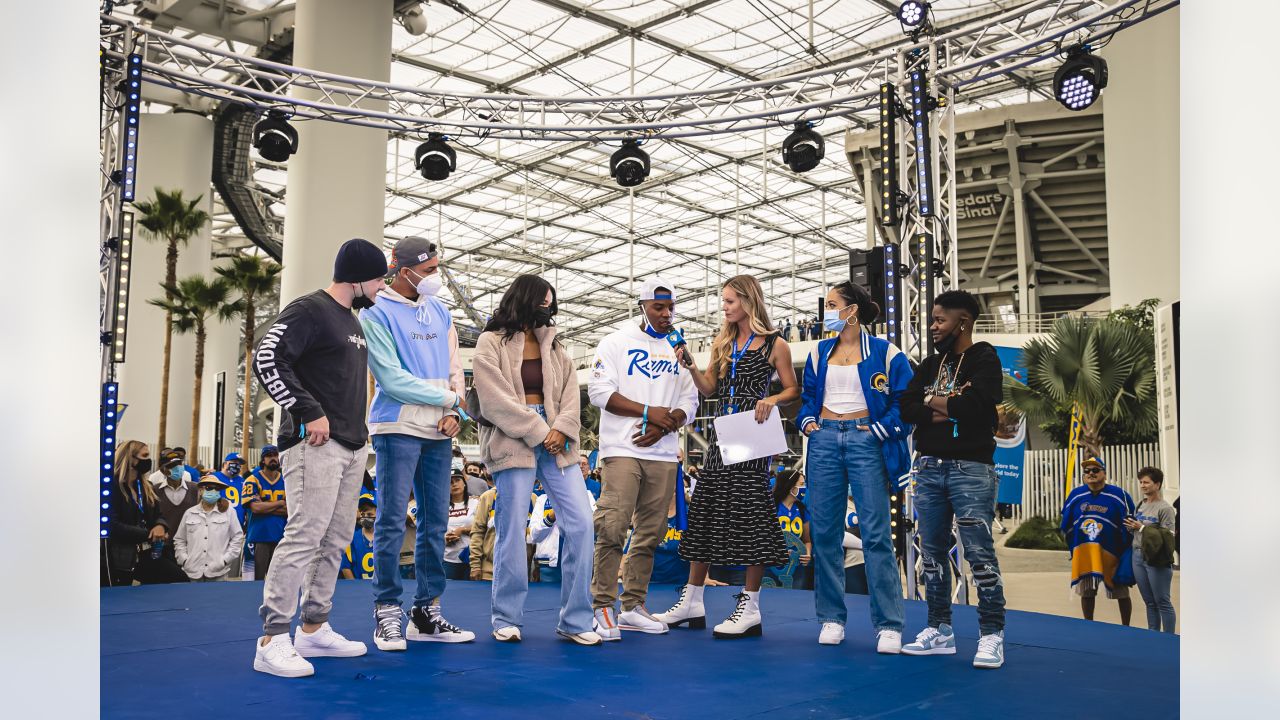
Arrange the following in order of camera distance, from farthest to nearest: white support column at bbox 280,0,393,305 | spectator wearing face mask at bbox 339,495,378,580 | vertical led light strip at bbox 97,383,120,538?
white support column at bbox 280,0,393,305 < spectator wearing face mask at bbox 339,495,378,580 < vertical led light strip at bbox 97,383,120,538

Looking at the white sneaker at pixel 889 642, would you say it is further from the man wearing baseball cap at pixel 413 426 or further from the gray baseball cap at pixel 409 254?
the gray baseball cap at pixel 409 254

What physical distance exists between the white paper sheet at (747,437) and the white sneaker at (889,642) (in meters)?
0.94

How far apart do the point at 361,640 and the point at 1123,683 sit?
10.5 ft

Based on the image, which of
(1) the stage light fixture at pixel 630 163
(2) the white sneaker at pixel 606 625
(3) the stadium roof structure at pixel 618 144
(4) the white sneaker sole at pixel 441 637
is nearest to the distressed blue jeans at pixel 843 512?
(2) the white sneaker at pixel 606 625

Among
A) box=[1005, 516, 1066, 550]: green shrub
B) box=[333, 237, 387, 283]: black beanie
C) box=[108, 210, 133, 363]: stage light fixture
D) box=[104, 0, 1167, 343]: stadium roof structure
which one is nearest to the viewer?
box=[333, 237, 387, 283]: black beanie

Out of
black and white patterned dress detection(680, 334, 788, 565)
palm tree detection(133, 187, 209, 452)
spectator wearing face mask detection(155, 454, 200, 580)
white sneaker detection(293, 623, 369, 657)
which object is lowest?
white sneaker detection(293, 623, 369, 657)

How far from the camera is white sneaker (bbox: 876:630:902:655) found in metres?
4.21

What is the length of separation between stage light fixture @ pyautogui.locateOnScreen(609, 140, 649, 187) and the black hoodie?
723cm

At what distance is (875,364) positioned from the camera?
4543mm

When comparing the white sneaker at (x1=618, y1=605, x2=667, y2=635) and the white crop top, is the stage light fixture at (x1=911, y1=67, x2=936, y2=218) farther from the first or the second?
the white sneaker at (x1=618, y1=605, x2=667, y2=635)

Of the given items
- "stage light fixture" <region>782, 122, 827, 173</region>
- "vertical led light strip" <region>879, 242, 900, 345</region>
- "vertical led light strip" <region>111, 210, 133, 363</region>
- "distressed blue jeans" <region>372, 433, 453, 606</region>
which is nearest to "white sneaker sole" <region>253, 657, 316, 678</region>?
"distressed blue jeans" <region>372, 433, 453, 606</region>

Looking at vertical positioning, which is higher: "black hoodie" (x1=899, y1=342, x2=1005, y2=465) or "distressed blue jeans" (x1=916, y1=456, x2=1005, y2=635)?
"black hoodie" (x1=899, y1=342, x2=1005, y2=465)

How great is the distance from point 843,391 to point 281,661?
8.76 feet

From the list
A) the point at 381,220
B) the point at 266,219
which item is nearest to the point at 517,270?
the point at 266,219
